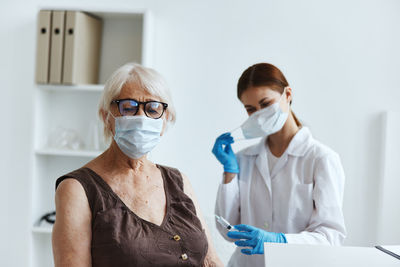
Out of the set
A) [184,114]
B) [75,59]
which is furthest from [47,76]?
[184,114]

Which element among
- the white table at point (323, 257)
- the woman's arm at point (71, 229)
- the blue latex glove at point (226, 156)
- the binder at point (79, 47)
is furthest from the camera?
the binder at point (79, 47)

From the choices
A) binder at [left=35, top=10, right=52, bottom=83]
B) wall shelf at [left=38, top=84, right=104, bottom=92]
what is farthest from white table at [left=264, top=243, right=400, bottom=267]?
binder at [left=35, top=10, right=52, bottom=83]

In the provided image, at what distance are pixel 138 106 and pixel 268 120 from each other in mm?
586

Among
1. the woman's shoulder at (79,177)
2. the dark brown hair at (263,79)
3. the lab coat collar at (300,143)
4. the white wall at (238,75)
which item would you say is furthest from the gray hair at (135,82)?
the white wall at (238,75)

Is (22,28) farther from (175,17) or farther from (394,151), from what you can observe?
(394,151)

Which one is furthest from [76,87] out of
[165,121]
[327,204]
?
[327,204]

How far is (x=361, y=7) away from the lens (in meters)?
2.58

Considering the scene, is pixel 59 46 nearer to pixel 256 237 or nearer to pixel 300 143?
pixel 300 143

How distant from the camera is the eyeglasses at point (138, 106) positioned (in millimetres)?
1392

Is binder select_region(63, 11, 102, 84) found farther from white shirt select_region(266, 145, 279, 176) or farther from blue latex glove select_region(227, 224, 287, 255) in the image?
blue latex glove select_region(227, 224, 287, 255)

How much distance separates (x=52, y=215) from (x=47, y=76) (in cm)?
86

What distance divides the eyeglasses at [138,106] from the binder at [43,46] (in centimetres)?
130

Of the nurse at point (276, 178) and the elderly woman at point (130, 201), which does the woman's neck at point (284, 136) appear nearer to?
the nurse at point (276, 178)

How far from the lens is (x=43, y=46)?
251cm
